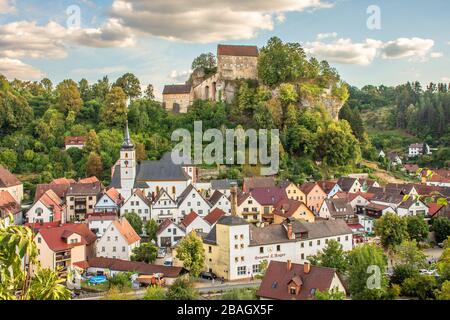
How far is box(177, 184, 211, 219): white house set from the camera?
37.2 m

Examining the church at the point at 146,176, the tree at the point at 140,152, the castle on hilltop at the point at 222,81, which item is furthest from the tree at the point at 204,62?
the church at the point at 146,176

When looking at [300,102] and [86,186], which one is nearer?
[86,186]

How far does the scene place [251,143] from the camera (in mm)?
50688

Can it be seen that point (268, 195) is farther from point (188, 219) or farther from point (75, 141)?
point (75, 141)

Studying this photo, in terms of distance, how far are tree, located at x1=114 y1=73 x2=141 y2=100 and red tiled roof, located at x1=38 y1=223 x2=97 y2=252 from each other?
3329 cm

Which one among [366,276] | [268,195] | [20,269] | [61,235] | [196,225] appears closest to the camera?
[20,269]

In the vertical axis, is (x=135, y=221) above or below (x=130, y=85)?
below

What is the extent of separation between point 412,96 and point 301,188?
5746 cm

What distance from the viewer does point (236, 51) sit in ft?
200

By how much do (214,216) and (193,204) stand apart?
3257 millimetres

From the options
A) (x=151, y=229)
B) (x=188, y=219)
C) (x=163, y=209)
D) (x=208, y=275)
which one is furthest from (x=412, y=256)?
(x=163, y=209)

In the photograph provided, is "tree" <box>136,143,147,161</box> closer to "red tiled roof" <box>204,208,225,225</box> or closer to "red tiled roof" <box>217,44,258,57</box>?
"red tiled roof" <box>204,208,225,225</box>
